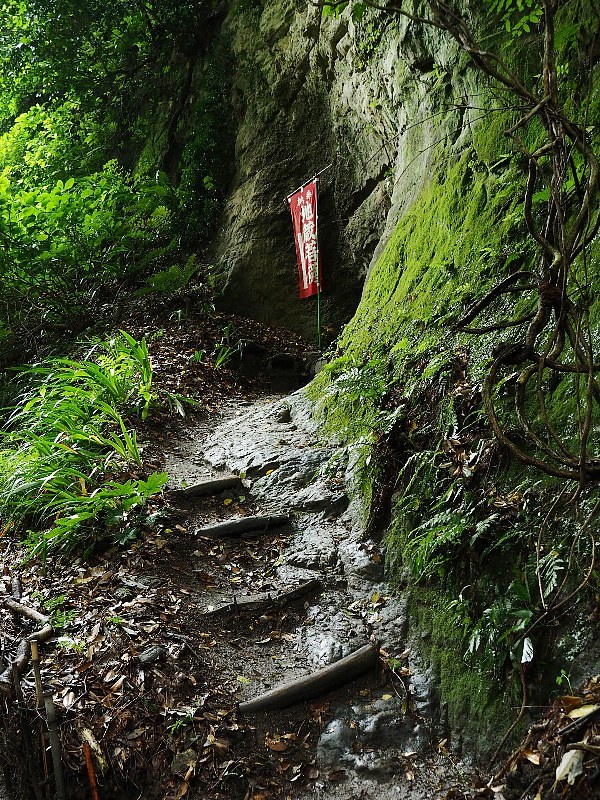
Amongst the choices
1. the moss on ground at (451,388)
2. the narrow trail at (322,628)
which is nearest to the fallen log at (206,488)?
the narrow trail at (322,628)

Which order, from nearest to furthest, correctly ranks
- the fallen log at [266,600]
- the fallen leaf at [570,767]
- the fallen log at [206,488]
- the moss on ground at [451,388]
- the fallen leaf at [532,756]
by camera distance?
1. the fallen leaf at [570,767]
2. the fallen leaf at [532,756]
3. the moss on ground at [451,388]
4. the fallen log at [266,600]
5. the fallen log at [206,488]

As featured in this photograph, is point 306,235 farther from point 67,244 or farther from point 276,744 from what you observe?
point 276,744

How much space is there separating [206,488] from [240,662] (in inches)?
65.9

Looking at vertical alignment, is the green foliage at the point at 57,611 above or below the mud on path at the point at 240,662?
above

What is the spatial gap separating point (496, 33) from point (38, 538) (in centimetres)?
468

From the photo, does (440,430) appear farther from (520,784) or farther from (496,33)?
(496,33)

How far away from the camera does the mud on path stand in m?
2.76

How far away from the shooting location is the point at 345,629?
3.39m

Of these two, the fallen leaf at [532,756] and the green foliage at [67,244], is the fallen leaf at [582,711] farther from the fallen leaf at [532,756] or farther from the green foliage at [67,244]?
the green foliage at [67,244]

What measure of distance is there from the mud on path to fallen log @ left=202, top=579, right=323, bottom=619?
0.07ft

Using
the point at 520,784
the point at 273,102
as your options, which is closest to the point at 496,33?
the point at 520,784

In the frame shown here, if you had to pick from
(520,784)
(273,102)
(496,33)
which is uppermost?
(273,102)

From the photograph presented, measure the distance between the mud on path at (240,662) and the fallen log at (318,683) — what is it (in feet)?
0.13

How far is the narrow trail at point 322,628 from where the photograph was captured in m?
2.78
